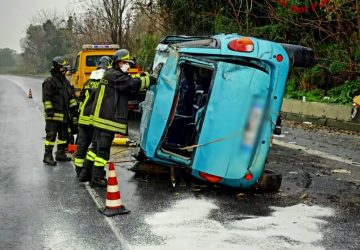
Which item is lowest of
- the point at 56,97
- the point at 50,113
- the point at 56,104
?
the point at 50,113

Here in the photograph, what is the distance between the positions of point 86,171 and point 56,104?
188cm

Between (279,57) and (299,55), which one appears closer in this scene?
(279,57)

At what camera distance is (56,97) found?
323 inches

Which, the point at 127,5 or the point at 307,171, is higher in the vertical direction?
the point at 127,5

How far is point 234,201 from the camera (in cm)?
589

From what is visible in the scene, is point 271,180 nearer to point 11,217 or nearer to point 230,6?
point 11,217

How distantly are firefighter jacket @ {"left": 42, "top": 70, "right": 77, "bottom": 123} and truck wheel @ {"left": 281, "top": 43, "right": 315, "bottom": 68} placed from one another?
405cm

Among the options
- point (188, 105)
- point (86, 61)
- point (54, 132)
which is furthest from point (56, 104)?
point (86, 61)

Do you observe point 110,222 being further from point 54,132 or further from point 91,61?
point 91,61

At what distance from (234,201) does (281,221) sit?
2.88 feet

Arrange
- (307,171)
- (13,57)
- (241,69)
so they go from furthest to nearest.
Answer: (13,57) → (307,171) → (241,69)

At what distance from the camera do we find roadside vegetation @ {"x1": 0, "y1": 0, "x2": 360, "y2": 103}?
48.8 ft

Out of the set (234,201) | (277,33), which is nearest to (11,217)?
(234,201)

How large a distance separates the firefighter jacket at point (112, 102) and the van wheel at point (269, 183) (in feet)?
6.10
